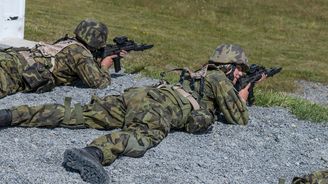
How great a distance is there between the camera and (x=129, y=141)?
6.27 meters

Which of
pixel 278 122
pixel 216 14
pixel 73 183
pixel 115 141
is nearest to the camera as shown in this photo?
pixel 73 183

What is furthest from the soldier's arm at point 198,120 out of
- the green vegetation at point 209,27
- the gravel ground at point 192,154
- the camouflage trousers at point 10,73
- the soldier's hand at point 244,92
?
the green vegetation at point 209,27

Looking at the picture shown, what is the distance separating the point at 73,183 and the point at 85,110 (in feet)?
5.10

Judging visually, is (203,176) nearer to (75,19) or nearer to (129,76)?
(129,76)

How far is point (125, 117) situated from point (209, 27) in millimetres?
16518

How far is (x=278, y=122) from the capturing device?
8531mm

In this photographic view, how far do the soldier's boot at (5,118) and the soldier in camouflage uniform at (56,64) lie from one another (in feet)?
4.88

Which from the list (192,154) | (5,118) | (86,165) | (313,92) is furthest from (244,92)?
(313,92)

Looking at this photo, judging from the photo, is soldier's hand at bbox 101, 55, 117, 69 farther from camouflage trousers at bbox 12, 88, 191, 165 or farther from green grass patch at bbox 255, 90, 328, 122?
camouflage trousers at bbox 12, 88, 191, 165

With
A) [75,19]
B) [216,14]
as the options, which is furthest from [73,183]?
[216,14]

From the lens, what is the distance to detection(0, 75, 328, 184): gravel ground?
596cm

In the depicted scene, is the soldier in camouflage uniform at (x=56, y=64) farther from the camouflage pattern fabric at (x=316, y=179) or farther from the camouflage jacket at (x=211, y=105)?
the camouflage pattern fabric at (x=316, y=179)

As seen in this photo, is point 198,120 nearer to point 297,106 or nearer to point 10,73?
point 10,73

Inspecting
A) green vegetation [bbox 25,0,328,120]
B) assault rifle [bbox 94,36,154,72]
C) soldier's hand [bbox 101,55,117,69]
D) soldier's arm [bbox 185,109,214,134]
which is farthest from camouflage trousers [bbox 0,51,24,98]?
green vegetation [bbox 25,0,328,120]
